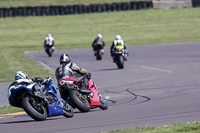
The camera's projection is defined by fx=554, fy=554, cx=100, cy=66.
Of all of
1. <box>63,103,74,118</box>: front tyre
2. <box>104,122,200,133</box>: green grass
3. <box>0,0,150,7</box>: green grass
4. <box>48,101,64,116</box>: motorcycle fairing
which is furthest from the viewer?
<box>0,0,150,7</box>: green grass

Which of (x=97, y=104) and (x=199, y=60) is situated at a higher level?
(x=97, y=104)

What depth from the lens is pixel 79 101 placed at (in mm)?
11750

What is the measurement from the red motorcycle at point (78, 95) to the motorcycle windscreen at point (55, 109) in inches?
21.9

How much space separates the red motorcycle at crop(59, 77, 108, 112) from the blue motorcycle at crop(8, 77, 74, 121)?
0.33 metres

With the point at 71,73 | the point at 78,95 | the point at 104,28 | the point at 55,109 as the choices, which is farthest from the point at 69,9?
the point at 55,109

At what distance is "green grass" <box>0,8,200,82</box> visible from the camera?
1945 inches

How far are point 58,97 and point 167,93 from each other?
476 cm

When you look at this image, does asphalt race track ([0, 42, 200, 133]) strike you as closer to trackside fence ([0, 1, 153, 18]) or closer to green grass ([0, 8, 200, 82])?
green grass ([0, 8, 200, 82])

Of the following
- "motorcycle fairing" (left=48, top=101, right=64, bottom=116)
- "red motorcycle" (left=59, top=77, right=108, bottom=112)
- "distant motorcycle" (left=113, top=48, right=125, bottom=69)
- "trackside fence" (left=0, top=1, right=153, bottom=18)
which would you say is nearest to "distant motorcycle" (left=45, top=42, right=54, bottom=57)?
"distant motorcycle" (left=113, top=48, right=125, bottom=69)

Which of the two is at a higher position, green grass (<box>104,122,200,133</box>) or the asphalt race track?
green grass (<box>104,122,200,133</box>)

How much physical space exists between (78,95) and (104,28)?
4282cm

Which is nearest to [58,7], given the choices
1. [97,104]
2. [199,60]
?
[199,60]

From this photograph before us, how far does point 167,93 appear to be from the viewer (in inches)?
604

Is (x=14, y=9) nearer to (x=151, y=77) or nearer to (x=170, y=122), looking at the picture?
(x=151, y=77)
